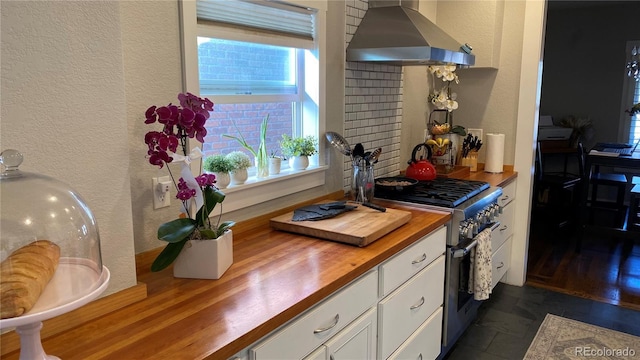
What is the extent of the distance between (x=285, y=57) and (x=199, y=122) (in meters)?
1.03

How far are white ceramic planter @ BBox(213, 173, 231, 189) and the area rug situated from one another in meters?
1.96

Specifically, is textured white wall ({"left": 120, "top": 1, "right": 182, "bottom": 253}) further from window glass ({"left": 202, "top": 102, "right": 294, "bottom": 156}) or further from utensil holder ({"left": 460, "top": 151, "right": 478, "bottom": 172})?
utensil holder ({"left": 460, "top": 151, "right": 478, "bottom": 172})

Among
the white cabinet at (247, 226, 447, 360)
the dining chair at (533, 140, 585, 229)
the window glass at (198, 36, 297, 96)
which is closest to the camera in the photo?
the white cabinet at (247, 226, 447, 360)

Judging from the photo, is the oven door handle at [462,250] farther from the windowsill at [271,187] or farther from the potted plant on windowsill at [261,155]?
the potted plant on windowsill at [261,155]

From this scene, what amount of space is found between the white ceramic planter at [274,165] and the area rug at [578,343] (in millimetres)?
1759

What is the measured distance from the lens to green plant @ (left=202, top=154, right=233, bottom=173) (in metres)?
1.99

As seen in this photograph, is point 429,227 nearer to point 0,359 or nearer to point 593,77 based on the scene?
point 0,359

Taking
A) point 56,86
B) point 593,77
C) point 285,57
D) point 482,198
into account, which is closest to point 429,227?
point 482,198

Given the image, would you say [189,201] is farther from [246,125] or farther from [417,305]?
[417,305]

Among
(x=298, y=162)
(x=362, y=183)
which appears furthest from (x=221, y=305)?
(x=362, y=183)

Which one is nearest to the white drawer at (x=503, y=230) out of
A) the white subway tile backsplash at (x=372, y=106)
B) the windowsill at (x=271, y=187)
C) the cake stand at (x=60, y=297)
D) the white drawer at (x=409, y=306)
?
the white subway tile backsplash at (x=372, y=106)

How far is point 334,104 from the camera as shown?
2660mm

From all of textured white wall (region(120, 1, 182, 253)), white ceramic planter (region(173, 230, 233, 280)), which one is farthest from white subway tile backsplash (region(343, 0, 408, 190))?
white ceramic planter (region(173, 230, 233, 280))

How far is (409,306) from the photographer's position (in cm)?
214
